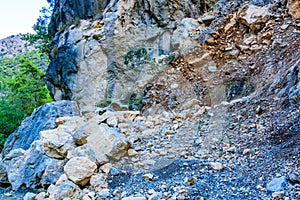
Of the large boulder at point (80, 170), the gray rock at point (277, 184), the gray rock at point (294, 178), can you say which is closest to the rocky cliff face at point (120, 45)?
the large boulder at point (80, 170)

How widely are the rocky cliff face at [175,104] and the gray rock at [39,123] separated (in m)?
0.93

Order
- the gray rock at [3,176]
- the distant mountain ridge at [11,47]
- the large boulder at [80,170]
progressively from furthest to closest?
the distant mountain ridge at [11,47], the gray rock at [3,176], the large boulder at [80,170]

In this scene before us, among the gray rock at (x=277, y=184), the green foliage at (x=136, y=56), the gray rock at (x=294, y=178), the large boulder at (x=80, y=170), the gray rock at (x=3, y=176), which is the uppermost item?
the green foliage at (x=136, y=56)

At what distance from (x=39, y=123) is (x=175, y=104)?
4922 millimetres

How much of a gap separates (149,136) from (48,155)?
2.45 meters

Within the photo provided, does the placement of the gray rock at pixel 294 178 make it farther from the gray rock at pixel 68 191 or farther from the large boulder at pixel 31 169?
the large boulder at pixel 31 169

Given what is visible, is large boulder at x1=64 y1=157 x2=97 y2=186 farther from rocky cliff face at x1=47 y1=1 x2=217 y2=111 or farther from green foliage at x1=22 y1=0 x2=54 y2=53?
green foliage at x1=22 y1=0 x2=54 y2=53

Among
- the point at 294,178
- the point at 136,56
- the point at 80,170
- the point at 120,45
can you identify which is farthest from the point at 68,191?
the point at 120,45

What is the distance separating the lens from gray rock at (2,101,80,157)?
30.1ft

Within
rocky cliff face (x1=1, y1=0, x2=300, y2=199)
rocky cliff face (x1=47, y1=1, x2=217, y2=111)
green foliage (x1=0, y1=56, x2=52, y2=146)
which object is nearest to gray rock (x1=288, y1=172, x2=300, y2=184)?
rocky cliff face (x1=1, y1=0, x2=300, y2=199)

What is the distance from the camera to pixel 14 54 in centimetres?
4803

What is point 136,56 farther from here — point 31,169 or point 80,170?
point 80,170

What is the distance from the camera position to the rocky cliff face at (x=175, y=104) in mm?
3850

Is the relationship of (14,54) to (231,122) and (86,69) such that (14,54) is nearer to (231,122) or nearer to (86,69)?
(86,69)
